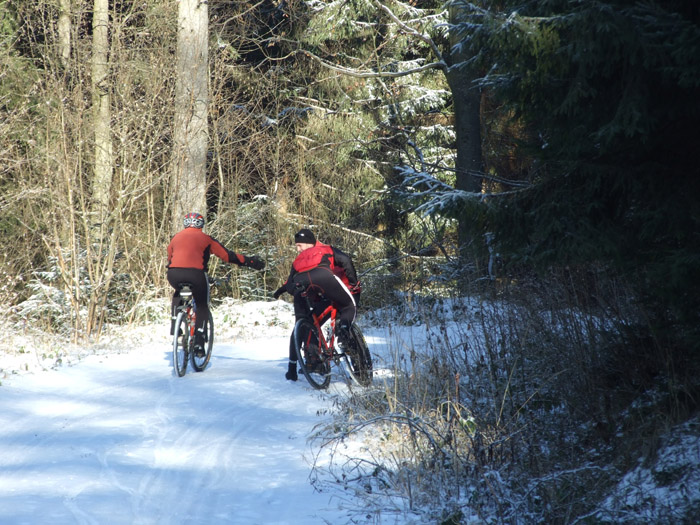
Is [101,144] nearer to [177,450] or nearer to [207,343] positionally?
[207,343]

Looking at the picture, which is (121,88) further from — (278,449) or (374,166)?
(278,449)

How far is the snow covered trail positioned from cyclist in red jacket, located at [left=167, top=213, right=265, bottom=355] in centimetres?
85

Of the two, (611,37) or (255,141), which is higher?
(255,141)

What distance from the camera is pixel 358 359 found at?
8008mm

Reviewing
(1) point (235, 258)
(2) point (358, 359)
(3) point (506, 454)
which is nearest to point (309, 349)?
(2) point (358, 359)

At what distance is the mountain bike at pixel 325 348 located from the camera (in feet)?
26.5

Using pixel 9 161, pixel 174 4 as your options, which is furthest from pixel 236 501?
pixel 174 4

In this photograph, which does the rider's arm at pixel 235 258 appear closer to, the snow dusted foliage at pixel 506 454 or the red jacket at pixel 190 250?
the red jacket at pixel 190 250

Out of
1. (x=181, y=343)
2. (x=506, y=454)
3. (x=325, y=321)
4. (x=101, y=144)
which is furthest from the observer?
(x=101, y=144)

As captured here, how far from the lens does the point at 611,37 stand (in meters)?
4.23

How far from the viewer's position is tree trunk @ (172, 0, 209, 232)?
14.9 meters

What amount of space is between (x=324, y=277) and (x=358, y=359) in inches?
40.9

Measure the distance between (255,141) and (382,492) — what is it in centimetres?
1606

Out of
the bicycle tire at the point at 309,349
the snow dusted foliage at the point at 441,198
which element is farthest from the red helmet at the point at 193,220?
the snow dusted foliage at the point at 441,198
